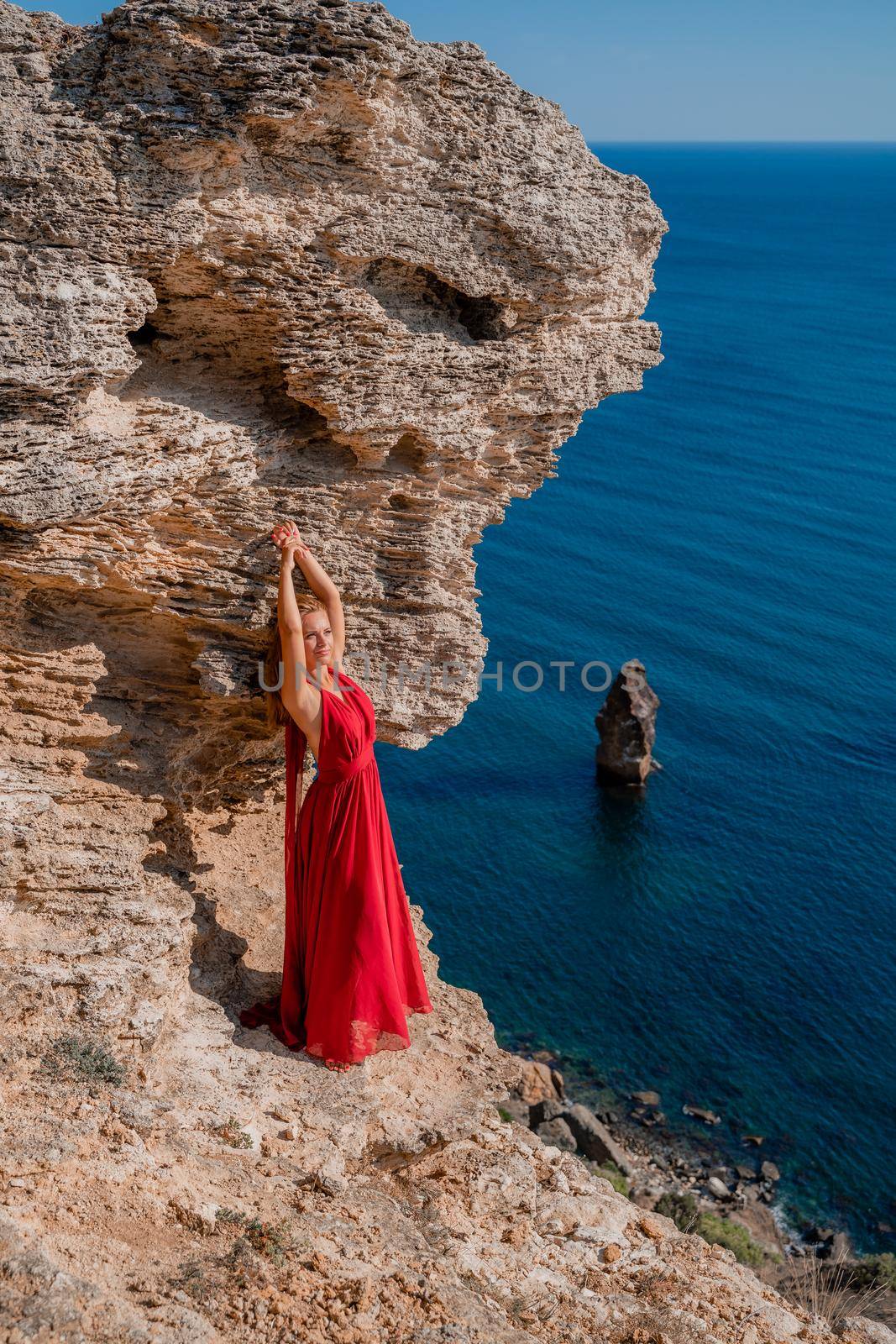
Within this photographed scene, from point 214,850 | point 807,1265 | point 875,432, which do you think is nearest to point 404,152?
point 214,850

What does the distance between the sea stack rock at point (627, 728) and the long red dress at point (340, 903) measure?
20829 millimetres

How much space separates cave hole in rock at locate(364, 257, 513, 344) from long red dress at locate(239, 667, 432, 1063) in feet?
10.5

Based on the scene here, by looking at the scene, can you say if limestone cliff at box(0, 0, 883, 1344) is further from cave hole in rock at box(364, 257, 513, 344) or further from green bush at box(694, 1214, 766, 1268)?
green bush at box(694, 1214, 766, 1268)

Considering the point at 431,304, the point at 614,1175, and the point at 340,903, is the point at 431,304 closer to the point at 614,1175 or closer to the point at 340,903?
the point at 340,903

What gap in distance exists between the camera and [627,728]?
29.5 m

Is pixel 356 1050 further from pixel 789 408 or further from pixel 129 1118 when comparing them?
pixel 789 408

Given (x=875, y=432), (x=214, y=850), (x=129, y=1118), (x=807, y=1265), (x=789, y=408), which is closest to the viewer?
(x=129, y=1118)

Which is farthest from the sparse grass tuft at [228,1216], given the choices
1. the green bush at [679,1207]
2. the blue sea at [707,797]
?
the blue sea at [707,797]

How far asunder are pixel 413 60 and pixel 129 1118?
7873 millimetres

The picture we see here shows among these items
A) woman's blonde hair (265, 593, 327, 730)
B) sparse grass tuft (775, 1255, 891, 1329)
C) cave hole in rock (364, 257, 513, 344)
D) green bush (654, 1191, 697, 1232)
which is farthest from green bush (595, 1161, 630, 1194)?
cave hole in rock (364, 257, 513, 344)

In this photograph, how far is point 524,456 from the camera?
10.9 m

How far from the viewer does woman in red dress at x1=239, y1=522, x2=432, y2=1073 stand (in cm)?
861

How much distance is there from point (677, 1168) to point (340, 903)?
526 inches

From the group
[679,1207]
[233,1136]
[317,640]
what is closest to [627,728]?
[679,1207]
